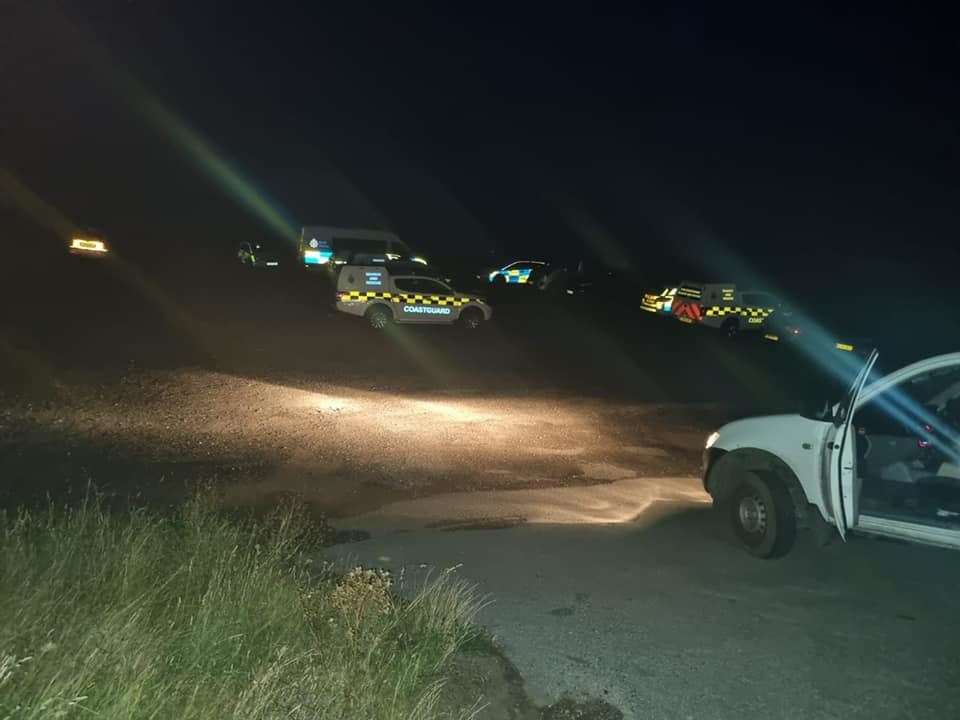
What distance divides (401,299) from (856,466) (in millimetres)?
17415

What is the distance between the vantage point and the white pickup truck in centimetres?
637

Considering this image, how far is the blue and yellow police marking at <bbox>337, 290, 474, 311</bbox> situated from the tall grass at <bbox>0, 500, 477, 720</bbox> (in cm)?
1693

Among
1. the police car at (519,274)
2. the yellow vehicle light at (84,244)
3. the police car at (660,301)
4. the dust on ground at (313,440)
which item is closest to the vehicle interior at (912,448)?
the dust on ground at (313,440)

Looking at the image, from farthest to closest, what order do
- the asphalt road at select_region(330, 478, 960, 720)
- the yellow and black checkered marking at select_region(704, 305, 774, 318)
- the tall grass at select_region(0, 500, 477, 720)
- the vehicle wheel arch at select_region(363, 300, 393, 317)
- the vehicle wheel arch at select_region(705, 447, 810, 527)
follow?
the yellow and black checkered marking at select_region(704, 305, 774, 318)
the vehicle wheel arch at select_region(363, 300, 393, 317)
the vehicle wheel arch at select_region(705, 447, 810, 527)
the asphalt road at select_region(330, 478, 960, 720)
the tall grass at select_region(0, 500, 477, 720)

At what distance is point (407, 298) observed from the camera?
23.0 m

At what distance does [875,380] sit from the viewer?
6.53m

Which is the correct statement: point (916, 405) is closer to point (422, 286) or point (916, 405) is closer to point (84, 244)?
point (422, 286)

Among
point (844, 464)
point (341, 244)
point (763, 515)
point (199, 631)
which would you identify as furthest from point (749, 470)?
point (341, 244)

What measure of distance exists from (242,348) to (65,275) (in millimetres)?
13009

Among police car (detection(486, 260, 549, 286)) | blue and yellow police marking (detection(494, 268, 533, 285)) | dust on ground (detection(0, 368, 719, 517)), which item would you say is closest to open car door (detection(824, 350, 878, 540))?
dust on ground (detection(0, 368, 719, 517))

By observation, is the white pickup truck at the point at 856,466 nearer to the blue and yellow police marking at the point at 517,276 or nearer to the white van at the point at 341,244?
the white van at the point at 341,244

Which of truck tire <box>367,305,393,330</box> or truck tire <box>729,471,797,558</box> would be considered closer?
truck tire <box>729,471,797,558</box>

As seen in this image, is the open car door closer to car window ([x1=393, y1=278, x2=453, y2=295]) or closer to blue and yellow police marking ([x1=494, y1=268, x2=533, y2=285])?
car window ([x1=393, y1=278, x2=453, y2=295])

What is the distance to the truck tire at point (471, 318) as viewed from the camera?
946 inches
